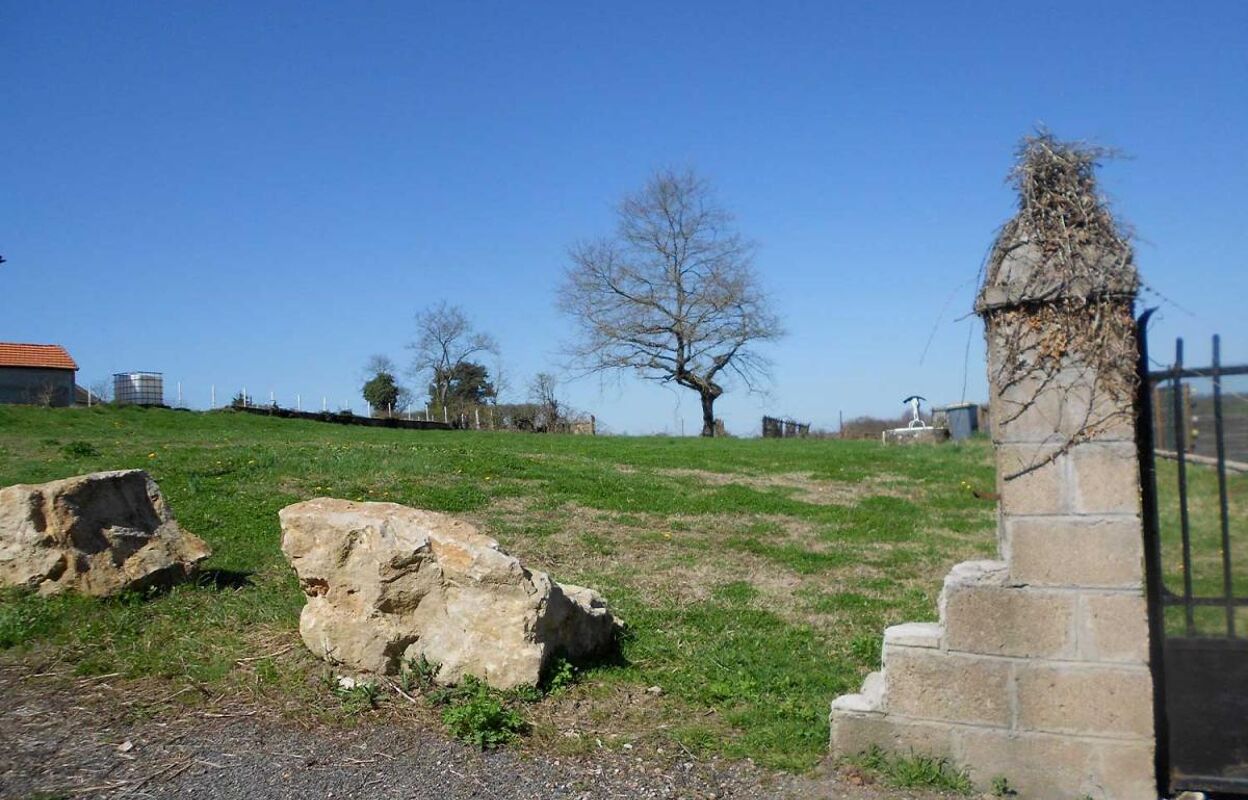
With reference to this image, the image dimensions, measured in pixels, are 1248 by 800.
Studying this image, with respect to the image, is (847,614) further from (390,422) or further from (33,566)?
(390,422)

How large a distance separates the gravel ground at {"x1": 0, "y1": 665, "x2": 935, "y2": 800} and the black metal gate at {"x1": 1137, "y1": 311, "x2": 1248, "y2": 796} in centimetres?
118

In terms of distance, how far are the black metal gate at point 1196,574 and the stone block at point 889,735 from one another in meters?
0.88

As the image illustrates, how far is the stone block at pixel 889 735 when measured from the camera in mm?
4520

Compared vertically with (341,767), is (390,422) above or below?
above

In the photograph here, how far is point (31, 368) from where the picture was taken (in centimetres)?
4062

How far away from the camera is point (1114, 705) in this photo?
14.0 ft

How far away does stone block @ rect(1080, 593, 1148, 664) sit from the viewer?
4.22 m

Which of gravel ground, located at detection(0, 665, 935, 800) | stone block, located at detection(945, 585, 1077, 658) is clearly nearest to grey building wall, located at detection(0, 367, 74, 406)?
gravel ground, located at detection(0, 665, 935, 800)

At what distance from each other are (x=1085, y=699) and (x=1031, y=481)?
3.07 feet

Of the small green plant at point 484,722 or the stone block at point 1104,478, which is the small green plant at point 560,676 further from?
the stone block at point 1104,478

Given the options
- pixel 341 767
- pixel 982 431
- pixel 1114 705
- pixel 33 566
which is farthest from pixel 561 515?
pixel 982 431

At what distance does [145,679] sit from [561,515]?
592 centimetres

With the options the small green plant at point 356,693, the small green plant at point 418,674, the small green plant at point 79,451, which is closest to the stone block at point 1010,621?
the small green plant at point 418,674

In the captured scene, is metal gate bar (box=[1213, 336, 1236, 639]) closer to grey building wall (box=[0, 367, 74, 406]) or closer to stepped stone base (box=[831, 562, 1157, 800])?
stepped stone base (box=[831, 562, 1157, 800])
